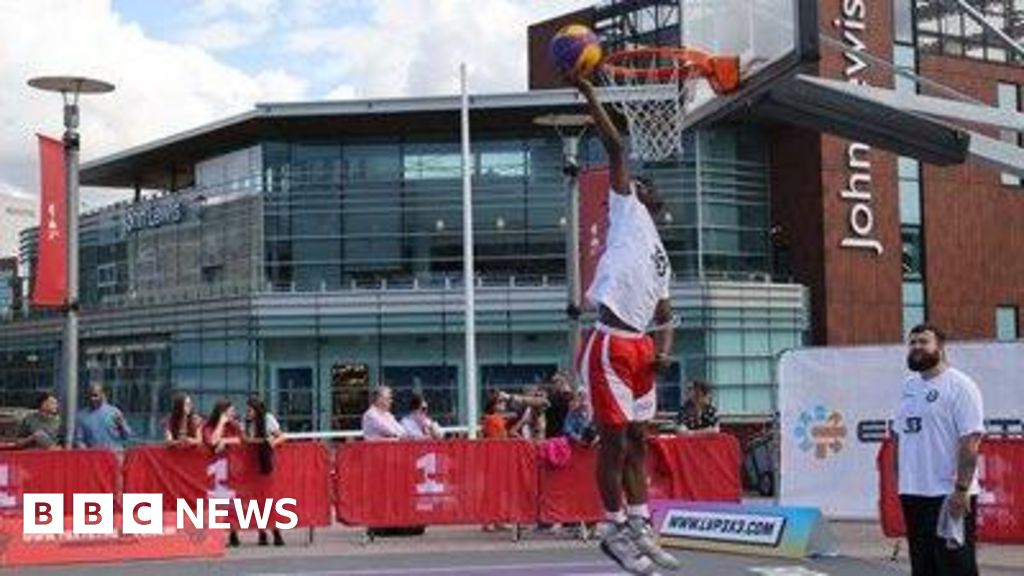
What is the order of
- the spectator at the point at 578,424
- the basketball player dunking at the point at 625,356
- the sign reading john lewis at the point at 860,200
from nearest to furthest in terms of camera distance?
the basketball player dunking at the point at 625,356
the spectator at the point at 578,424
the sign reading john lewis at the point at 860,200

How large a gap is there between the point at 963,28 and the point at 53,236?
39456mm

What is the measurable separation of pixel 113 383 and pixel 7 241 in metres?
58.6

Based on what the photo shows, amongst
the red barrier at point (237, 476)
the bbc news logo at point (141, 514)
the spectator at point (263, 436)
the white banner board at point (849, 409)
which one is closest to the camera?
the bbc news logo at point (141, 514)

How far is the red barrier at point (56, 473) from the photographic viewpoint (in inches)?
622

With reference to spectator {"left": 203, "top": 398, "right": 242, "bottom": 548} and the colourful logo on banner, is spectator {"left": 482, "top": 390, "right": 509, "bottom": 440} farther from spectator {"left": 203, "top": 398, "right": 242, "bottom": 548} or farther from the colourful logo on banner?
the colourful logo on banner

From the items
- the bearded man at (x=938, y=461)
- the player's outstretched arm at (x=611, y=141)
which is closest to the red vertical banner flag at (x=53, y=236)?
the bearded man at (x=938, y=461)

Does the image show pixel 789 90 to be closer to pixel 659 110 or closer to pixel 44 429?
pixel 659 110

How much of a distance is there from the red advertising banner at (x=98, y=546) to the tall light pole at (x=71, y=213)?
3.08 meters

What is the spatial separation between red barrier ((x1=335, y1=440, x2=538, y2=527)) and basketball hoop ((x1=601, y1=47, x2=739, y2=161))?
404cm

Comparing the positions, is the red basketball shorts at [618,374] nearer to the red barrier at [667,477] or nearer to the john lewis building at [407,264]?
the red barrier at [667,477]

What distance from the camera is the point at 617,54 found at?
43.6 ft

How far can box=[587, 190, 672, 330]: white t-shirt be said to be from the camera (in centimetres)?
721

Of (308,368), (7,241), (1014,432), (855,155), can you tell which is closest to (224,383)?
(308,368)

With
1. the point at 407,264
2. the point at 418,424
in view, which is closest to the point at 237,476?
the point at 418,424
